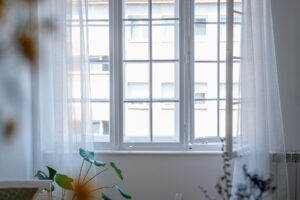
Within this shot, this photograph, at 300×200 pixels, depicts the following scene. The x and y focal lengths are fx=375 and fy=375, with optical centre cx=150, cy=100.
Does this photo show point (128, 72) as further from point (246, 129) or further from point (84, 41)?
point (246, 129)

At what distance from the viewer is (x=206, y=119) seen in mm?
3420

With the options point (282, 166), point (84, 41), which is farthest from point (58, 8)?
point (282, 166)

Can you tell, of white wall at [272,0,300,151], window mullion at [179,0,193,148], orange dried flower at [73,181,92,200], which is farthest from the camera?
window mullion at [179,0,193,148]

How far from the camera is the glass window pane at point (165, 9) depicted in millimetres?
3387

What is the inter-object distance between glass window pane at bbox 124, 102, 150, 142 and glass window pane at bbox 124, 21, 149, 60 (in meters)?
0.45

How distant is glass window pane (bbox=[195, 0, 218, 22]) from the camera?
337 centimetres

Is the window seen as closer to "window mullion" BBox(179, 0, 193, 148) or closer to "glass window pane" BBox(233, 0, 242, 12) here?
"window mullion" BBox(179, 0, 193, 148)

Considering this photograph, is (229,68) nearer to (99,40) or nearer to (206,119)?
(206,119)

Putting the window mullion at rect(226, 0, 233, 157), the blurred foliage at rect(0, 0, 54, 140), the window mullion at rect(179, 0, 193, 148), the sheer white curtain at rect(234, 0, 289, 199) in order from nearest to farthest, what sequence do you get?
1. the blurred foliage at rect(0, 0, 54, 140)
2. the window mullion at rect(226, 0, 233, 157)
3. the sheer white curtain at rect(234, 0, 289, 199)
4. the window mullion at rect(179, 0, 193, 148)

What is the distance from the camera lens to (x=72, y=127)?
317 centimetres

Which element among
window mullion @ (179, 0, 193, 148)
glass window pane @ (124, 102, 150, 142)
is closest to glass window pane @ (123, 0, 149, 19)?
window mullion @ (179, 0, 193, 148)

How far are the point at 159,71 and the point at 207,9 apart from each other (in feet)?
2.31

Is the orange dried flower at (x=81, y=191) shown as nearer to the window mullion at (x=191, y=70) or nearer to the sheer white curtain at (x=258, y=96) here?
the window mullion at (x=191, y=70)

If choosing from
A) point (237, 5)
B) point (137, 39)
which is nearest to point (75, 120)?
point (137, 39)
